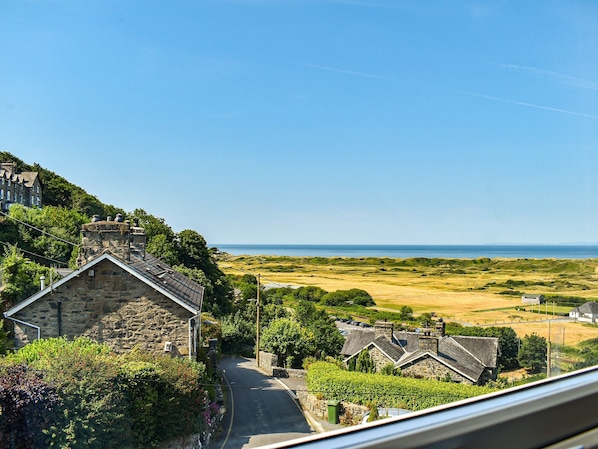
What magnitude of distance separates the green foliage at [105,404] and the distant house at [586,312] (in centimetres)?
133

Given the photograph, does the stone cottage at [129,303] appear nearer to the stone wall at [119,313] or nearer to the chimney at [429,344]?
the stone wall at [119,313]

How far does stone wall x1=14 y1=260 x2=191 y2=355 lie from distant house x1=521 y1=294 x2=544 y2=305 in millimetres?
1754

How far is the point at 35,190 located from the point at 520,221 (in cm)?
133

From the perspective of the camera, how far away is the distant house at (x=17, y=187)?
3.08 ft

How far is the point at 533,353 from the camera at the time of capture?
1.58 meters

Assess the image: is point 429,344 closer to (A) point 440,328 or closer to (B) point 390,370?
(A) point 440,328

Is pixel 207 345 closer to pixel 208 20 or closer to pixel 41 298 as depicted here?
pixel 41 298

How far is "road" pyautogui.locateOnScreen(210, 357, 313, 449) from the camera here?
3.37ft

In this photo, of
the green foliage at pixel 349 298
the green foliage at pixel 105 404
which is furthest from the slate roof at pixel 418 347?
the green foliage at pixel 105 404

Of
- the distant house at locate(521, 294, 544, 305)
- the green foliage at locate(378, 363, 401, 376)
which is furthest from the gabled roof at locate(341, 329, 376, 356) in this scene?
the distant house at locate(521, 294, 544, 305)

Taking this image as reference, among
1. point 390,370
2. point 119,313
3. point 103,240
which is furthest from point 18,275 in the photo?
point 119,313

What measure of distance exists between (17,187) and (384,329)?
307cm

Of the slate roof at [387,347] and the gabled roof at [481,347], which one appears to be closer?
the gabled roof at [481,347]

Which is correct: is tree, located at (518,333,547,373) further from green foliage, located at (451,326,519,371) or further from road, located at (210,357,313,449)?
road, located at (210,357,313,449)
